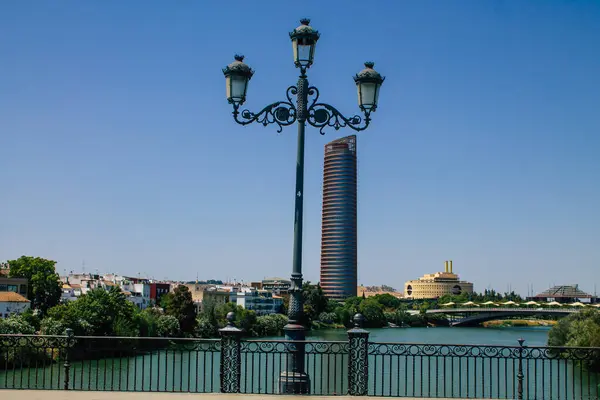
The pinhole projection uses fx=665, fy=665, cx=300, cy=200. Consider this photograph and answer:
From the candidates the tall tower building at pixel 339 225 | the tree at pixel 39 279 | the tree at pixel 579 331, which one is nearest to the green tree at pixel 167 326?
the tree at pixel 39 279

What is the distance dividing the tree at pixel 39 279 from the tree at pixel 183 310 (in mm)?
14040

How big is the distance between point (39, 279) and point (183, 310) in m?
17.5

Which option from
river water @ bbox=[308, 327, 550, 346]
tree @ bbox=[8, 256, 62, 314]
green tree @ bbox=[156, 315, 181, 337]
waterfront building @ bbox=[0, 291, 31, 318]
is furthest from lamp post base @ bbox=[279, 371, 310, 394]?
tree @ bbox=[8, 256, 62, 314]

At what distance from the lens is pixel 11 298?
5772cm

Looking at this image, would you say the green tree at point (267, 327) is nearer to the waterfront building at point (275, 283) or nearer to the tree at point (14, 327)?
the tree at point (14, 327)

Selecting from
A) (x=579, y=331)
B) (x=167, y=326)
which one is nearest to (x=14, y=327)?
(x=167, y=326)

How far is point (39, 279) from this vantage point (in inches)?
2771

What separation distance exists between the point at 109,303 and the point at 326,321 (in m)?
55.4

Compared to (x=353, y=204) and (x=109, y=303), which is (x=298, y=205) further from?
(x=353, y=204)

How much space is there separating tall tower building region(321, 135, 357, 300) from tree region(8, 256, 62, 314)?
353 feet

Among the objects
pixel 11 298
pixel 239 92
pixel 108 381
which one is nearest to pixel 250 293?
pixel 11 298

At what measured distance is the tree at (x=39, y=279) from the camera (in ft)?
230

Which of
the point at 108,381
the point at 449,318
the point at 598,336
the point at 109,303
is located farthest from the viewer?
the point at 449,318

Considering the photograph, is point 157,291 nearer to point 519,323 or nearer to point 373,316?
point 373,316
